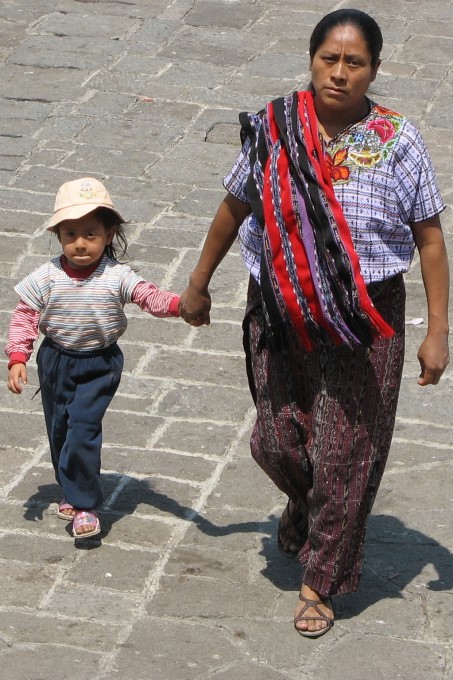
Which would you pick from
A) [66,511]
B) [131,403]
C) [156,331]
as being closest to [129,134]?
[156,331]

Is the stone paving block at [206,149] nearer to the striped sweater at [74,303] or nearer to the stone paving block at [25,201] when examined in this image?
the stone paving block at [25,201]

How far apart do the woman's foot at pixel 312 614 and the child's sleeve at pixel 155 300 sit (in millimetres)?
997

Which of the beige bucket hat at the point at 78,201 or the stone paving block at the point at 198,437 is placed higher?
the beige bucket hat at the point at 78,201

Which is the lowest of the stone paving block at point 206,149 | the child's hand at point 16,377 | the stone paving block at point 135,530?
the stone paving block at point 135,530

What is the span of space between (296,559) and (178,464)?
817 mm

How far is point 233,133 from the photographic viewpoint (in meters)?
8.54

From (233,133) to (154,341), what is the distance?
2818mm

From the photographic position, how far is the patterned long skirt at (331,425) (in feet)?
12.6

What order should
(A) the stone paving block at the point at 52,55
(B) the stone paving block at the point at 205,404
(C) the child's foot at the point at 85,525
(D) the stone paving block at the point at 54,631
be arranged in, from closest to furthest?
(D) the stone paving block at the point at 54,631 < (C) the child's foot at the point at 85,525 < (B) the stone paving block at the point at 205,404 < (A) the stone paving block at the point at 52,55

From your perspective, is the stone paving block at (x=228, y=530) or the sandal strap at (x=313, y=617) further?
the stone paving block at (x=228, y=530)

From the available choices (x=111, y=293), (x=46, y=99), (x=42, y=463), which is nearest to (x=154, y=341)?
(x=42, y=463)

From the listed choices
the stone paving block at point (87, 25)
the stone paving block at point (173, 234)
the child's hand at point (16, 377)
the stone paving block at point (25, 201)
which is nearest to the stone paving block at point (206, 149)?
the stone paving block at point (173, 234)

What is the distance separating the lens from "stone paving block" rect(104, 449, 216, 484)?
16.5 ft

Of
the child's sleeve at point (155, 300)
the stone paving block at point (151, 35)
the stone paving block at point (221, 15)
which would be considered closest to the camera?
the child's sleeve at point (155, 300)
